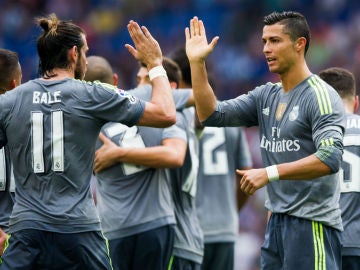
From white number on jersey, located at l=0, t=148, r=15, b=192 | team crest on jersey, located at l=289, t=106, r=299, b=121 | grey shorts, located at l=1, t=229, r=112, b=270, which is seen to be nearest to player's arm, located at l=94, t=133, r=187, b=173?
white number on jersey, located at l=0, t=148, r=15, b=192

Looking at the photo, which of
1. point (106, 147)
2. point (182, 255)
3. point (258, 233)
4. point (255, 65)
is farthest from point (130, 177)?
point (255, 65)

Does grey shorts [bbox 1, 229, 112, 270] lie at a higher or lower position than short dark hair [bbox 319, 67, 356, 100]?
lower

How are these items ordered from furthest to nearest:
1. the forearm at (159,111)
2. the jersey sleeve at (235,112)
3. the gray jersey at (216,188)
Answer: the gray jersey at (216,188) < the jersey sleeve at (235,112) < the forearm at (159,111)

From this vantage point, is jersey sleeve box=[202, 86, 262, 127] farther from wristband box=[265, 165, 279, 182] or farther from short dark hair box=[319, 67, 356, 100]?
short dark hair box=[319, 67, 356, 100]

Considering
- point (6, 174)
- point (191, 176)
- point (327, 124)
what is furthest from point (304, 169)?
point (191, 176)

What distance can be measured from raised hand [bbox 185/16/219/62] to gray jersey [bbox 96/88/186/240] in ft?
4.65

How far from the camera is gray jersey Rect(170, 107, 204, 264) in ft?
27.2

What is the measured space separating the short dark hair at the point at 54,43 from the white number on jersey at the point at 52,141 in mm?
353

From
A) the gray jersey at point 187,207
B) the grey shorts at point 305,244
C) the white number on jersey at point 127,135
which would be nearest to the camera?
the grey shorts at point 305,244

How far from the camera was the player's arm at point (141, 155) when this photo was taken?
7613mm

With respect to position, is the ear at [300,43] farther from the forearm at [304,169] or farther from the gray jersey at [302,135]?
the forearm at [304,169]

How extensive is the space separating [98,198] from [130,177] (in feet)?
1.43

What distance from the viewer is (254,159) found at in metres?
15.8

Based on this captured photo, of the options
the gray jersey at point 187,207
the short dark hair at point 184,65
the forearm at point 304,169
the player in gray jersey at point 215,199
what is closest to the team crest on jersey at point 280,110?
the forearm at point 304,169
